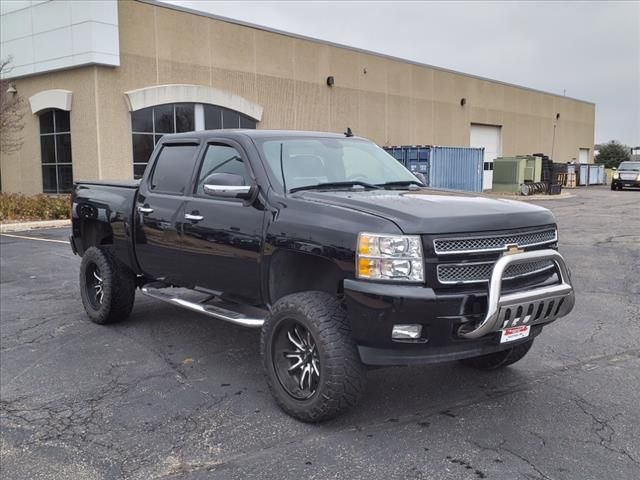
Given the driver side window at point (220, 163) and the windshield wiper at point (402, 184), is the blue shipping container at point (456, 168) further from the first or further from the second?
the driver side window at point (220, 163)

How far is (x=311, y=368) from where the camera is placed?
4.21 meters

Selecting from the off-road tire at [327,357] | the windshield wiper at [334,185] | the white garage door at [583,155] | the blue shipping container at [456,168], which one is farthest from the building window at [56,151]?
the white garage door at [583,155]

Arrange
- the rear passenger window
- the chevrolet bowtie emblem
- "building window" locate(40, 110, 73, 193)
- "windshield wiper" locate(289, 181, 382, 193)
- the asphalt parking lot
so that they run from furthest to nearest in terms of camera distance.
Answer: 1. "building window" locate(40, 110, 73, 193)
2. the rear passenger window
3. "windshield wiper" locate(289, 181, 382, 193)
4. the chevrolet bowtie emblem
5. the asphalt parking lot

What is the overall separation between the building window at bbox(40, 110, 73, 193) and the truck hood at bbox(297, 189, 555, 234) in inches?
844

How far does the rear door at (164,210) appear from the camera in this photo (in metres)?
5.61

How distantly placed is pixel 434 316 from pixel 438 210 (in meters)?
0.72

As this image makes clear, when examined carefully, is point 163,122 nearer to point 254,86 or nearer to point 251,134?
point 254,86

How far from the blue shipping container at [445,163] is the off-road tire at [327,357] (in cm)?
2612

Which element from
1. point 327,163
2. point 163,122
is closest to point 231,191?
point 327,163

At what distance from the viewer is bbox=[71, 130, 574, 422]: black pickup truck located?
12.5ft

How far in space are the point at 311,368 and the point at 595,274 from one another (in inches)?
286

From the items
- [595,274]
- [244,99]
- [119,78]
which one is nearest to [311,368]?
[595,274]

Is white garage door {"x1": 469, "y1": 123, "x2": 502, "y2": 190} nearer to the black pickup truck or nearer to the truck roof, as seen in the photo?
the truck roof

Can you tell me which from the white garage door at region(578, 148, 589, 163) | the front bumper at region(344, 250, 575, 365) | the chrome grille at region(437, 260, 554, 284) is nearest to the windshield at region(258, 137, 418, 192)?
the front bumper at region(344, 250, 575, 365)
